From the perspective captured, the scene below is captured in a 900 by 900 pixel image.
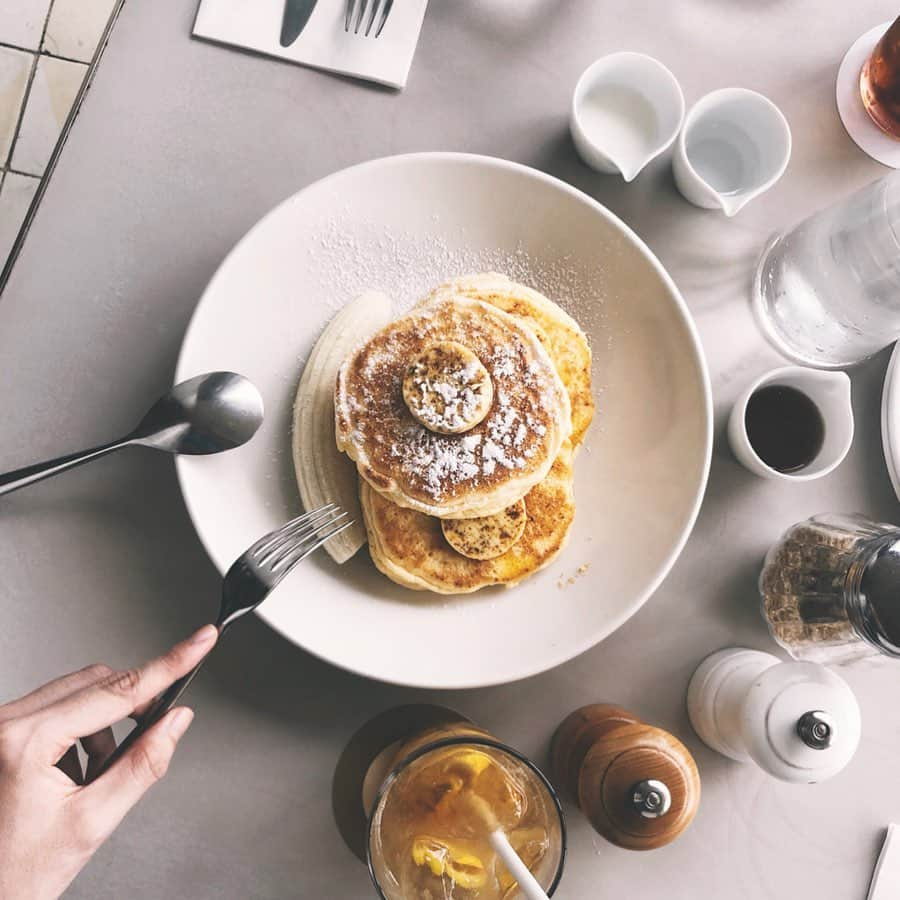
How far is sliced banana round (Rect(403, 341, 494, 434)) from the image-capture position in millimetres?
1009

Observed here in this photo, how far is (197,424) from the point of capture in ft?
3.45

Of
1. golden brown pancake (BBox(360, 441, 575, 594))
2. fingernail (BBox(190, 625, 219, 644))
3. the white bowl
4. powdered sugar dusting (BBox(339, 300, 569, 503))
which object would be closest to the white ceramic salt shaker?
the white bowl

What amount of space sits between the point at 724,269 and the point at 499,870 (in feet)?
2.79

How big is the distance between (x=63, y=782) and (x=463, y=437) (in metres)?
0.55

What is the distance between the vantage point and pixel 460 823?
40.5 inches

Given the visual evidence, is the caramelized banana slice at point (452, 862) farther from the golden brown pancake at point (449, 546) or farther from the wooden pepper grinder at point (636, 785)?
the golden brown pancake at point (449, 546)

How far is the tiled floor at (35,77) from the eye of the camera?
6.07ft

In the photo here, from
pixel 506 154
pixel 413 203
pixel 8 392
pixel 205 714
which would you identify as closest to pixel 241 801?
pixel 205 714

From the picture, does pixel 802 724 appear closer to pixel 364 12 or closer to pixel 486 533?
pixel 486 533

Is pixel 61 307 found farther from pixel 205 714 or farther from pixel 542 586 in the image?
pixel 542 586

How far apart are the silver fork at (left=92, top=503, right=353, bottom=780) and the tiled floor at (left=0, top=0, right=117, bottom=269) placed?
120 centimetres

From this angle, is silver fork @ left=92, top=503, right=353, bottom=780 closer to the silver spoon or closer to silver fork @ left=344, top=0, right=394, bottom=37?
the silver spoon

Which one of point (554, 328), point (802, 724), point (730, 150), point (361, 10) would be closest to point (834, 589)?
point (802, 724)

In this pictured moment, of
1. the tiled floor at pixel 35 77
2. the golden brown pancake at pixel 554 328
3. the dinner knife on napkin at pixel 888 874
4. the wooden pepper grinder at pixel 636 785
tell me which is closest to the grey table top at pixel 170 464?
the dinner knife on napkin at pixel 888 874
